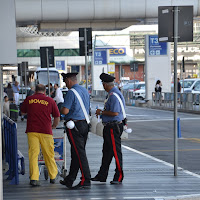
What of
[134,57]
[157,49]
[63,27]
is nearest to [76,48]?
[134,57]

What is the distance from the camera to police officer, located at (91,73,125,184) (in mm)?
10461

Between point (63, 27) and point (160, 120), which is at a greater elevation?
point (63, 27)

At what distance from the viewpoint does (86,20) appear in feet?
95.7

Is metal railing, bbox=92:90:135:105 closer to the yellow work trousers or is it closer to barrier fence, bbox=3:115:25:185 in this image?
barrier fence, bbox=3:115:25:185

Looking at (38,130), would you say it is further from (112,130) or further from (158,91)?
(158,91)

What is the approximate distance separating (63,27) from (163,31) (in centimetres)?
1885

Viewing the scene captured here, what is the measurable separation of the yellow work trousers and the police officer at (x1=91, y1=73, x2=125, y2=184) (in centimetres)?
80

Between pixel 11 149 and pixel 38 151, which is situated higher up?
pixel 38 151

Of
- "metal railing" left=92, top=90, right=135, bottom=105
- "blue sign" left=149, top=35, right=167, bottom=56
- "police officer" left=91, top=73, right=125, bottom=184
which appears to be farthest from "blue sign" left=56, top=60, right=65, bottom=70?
"police officer" left=91, top=73, right=125, bottom=184

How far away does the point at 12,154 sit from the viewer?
11094mm

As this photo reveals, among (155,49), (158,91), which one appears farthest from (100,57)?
(158,91)

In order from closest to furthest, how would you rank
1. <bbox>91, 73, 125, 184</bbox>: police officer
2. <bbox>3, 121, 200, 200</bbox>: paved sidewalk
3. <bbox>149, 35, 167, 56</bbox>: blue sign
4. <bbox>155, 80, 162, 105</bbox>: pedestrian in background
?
<bbox>3, 121, 200, 200</bbox>: paved sidewalk
<bbox>91, 73, 125, 184</bbox>: police officer
<bbox>155, 80, 162, 105</bbox>: pedestrian in background
<bbox>149, 35, 167, 56</bbox>: blue sign

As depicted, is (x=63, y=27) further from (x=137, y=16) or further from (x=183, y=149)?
(x=183, y=149)

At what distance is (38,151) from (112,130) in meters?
1.24
